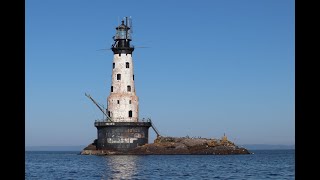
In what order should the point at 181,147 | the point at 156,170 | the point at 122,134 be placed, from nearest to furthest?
the point at 156,170 < the point at 122,134 < the point at 181,147

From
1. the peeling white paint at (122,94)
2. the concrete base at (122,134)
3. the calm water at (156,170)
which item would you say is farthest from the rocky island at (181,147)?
the peeling white paint at (122,94)

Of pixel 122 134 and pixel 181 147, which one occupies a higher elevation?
pixel 122 134

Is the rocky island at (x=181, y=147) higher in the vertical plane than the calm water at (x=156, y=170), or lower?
higher

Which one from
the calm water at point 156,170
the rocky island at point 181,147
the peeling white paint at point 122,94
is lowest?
the calm water at point 156,170

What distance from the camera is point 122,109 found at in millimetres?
91125

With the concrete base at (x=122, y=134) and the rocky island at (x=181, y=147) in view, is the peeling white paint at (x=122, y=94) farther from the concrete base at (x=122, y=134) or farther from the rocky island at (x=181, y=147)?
the rocky island at (x=181, y=147)

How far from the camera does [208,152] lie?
108 metres

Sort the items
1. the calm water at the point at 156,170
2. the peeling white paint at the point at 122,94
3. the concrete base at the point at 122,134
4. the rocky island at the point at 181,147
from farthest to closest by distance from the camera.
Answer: the rocky island at the point at 181,147 → the concrete base at the point at 122,134 → the peeling white paint at the point at 122,94 → the calm water at the point at 156,170

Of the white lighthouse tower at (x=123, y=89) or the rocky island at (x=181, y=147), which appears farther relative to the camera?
the rocky island at (x=181, y=147)

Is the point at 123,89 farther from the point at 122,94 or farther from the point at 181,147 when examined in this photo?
the point at 181,147

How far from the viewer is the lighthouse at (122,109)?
299 feet

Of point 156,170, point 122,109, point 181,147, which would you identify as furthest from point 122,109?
point 156,170

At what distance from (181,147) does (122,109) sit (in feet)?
56.5
